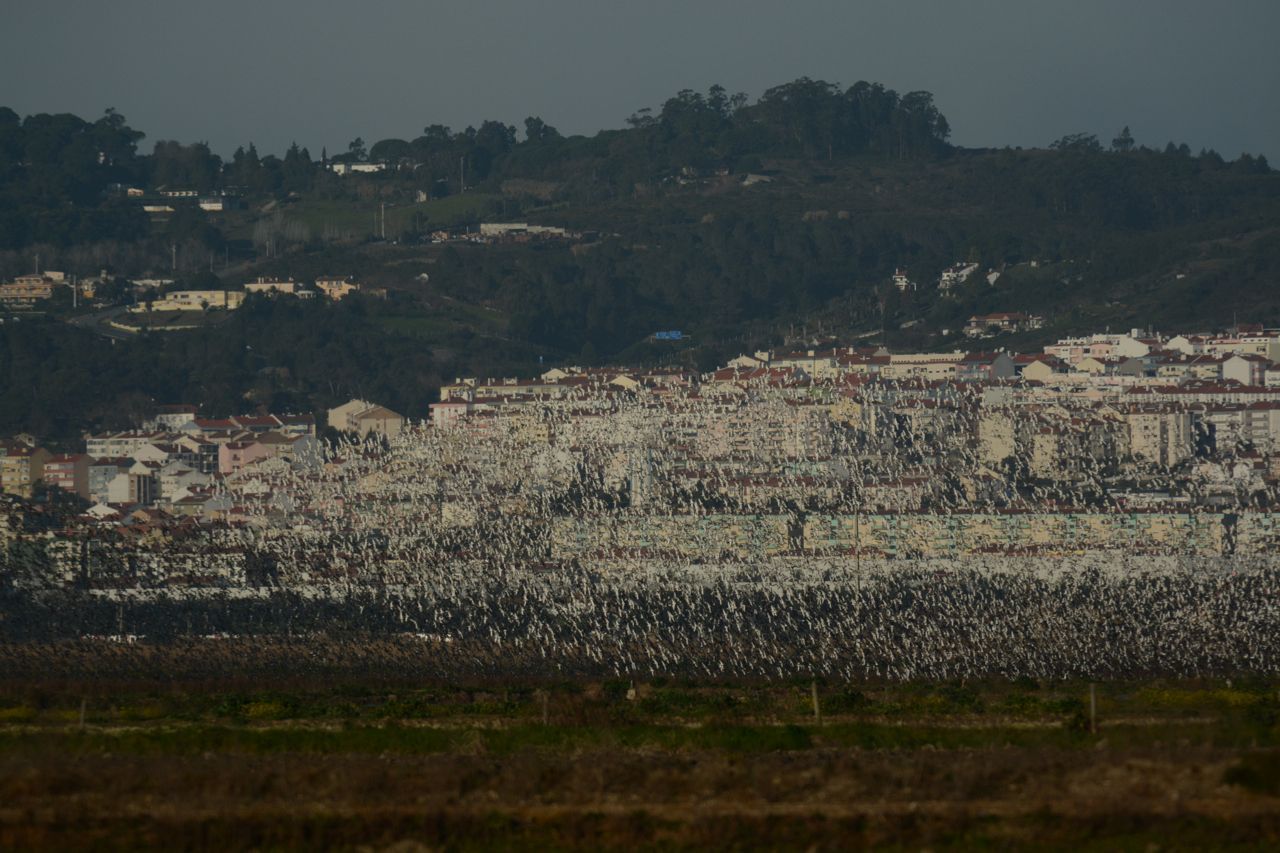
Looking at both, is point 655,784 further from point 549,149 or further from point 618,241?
point 549,149

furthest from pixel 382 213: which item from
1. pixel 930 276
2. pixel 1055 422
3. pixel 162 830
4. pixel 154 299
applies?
pixel 162 830

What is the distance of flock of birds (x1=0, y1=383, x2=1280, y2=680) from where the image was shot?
35.5 meters

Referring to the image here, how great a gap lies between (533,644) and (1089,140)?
99435mm

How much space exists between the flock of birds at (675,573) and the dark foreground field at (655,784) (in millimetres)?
12458

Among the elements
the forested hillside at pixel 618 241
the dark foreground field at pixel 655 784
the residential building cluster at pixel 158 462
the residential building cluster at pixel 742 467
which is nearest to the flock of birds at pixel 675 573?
the residential building cluster at pixel 742 467

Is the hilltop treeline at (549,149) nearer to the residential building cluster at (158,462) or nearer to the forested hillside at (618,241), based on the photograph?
the forested hillside at (618,241)

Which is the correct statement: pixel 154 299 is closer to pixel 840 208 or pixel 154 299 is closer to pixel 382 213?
pixel 382 213

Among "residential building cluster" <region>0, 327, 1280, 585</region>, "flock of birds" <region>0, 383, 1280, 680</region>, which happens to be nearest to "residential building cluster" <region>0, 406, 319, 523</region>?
"residential building cluster" <region>0, 327, 1280, 585</region>

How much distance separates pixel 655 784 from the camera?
50.7 ft

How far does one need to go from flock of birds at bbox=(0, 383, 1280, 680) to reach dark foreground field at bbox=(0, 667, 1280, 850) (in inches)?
490

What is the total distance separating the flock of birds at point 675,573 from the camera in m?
35.5

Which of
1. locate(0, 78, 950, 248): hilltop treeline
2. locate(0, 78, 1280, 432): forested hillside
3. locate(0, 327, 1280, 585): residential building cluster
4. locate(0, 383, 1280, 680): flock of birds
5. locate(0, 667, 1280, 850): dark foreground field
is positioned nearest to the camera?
locate(0, 667, 1280, 850): dark foreground field

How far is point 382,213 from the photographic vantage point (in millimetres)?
128250

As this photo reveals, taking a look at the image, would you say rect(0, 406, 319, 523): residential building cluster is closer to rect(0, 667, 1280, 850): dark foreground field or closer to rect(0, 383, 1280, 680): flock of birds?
rect(0, 383, 1280, 680): flock of birds
